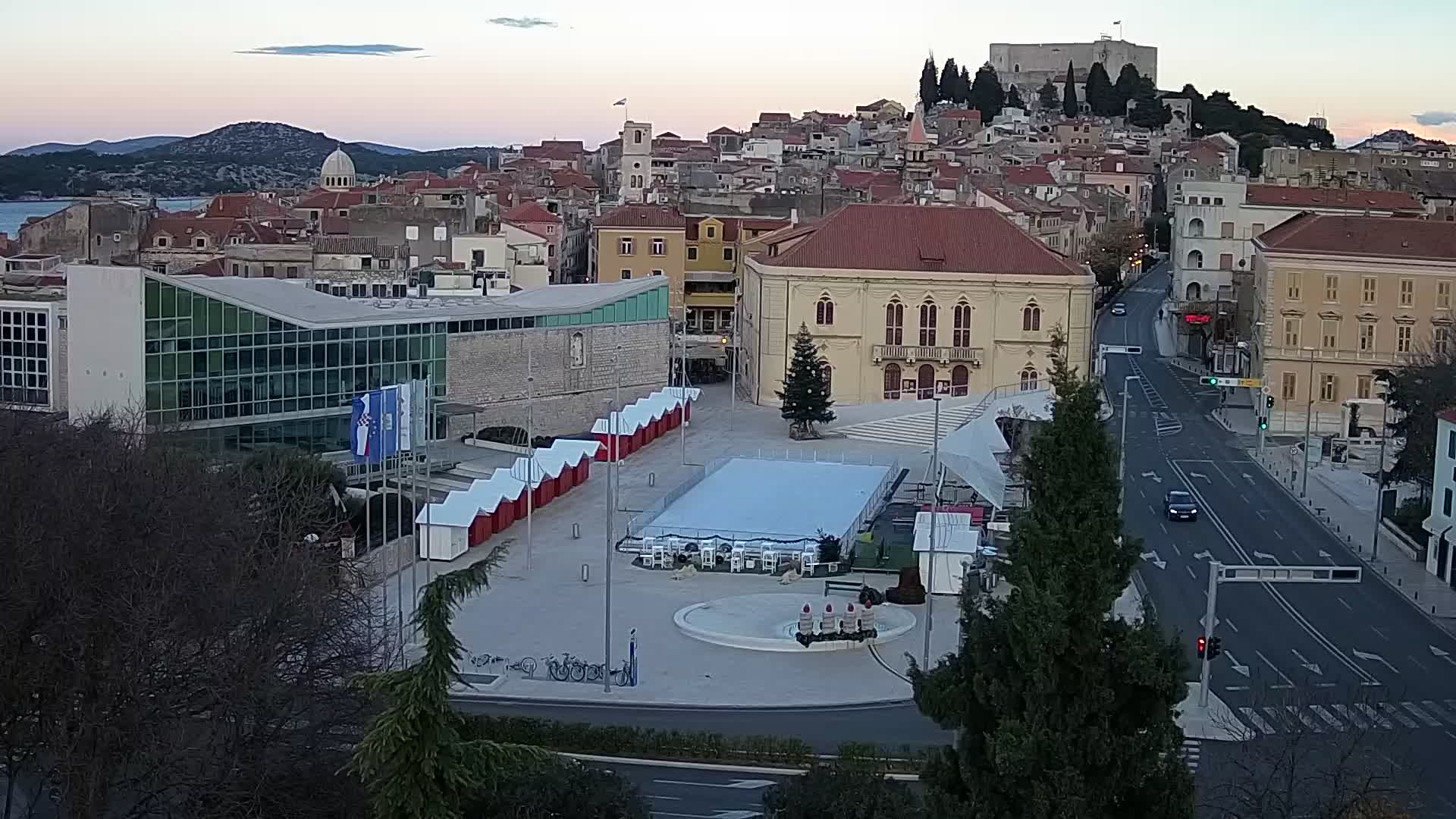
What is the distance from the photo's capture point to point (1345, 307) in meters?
49.8

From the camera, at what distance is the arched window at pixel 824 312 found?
176ft

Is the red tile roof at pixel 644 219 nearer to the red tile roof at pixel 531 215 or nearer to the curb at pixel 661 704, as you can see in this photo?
the red tile roof at pixel 531 215

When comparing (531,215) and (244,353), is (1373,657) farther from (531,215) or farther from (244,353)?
(531,215)

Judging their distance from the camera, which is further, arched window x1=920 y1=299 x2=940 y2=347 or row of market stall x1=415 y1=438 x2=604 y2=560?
arched window x1=920 y1=299 x2=940 y2=347

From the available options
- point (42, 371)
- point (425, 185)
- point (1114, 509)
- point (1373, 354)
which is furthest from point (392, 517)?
point (425, 185)

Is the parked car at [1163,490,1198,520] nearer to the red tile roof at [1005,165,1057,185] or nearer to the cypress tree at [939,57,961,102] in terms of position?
the red tile roof at [1005,165,1057,185]

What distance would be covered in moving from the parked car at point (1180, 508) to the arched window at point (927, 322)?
15.5 metres

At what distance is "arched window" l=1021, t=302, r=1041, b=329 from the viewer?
52.8m

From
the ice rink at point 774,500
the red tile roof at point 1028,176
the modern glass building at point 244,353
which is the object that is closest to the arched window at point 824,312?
the ice rink at point 774,500

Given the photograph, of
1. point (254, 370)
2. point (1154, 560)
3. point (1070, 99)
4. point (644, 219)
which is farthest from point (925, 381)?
point (1070, 99)

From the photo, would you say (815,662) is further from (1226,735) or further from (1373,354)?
(1373,354)

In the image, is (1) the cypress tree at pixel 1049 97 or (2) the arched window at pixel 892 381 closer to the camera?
(2) the arched window at pixel 892 381

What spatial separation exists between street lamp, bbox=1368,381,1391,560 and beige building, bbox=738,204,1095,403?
330 inches

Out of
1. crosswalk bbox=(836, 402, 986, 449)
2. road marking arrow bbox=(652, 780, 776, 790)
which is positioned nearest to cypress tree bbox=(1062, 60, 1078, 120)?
crosswalk bbox=(836, 402, 986, 449)
